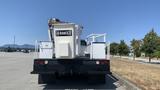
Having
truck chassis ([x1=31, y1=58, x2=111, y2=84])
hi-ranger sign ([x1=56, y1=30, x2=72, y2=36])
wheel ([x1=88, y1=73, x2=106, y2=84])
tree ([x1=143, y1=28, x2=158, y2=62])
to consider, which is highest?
tree ([x1=143, y1=28, x2=158, y2=62])

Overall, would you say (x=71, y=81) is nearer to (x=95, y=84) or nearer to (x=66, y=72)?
(x=95, y=84)

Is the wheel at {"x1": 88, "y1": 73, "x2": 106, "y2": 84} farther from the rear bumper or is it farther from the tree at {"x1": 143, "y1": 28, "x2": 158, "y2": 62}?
the tree at {"x1": 143, "y1": 28, "x2": 158, "y2": 62}

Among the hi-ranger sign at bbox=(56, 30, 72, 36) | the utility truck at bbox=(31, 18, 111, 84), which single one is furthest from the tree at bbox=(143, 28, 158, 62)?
the hi-ranger sign at bbox=(56, 30, 72, 36)

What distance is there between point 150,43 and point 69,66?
5491 cm

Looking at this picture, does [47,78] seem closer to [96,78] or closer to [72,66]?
[72,66]

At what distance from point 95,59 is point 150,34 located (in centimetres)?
5666

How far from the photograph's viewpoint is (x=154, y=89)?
1348 centimetres

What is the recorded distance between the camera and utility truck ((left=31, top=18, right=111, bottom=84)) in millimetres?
13969

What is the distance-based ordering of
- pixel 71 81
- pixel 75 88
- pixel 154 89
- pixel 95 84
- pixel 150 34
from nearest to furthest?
pixel 154 89 < pixel 75 88 < pixel 95 84 < pixel 71 81 < pixel 150 34

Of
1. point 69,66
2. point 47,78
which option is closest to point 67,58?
point 69,66

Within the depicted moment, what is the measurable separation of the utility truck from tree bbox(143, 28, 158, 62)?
174ft

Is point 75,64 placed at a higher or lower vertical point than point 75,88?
higher

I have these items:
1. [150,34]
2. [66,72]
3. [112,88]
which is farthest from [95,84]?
[150,34]

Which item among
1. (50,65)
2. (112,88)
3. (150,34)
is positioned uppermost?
(150,34)
